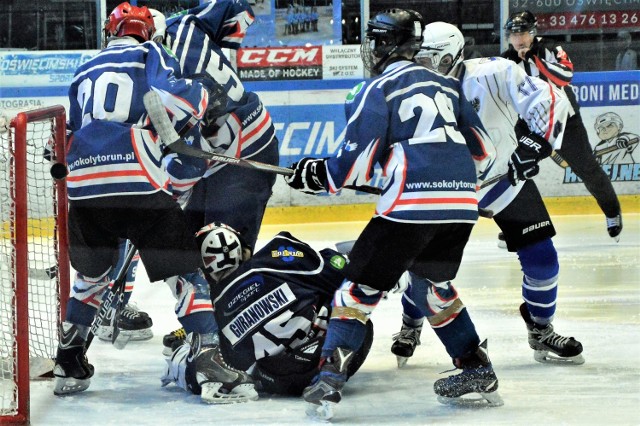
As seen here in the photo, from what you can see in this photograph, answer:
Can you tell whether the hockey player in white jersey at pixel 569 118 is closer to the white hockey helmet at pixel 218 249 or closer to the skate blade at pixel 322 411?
A: the white hockey helmet at pixel 218 249

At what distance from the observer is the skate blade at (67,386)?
2885mm

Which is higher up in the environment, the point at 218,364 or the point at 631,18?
the point at 631,18

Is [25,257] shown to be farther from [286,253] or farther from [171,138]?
[286,253]

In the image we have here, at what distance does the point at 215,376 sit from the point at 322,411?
1.07ft

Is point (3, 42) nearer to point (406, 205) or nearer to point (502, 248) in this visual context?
point (502, 248)

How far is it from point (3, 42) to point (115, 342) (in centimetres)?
233

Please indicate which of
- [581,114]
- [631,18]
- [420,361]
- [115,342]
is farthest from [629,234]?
[115,342]

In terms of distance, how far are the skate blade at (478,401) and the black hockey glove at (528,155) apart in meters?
0.63

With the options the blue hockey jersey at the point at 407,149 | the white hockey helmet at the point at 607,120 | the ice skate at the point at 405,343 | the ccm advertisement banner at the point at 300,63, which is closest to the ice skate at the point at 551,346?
the ice skate at the point at 405,343

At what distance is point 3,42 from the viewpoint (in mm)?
5230

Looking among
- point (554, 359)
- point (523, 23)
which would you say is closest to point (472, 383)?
point (554, 359)

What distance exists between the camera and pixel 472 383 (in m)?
2.76

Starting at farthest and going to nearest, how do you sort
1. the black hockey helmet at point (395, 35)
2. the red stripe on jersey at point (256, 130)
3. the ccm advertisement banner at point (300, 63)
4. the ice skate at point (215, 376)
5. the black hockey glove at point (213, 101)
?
the ccm advertisement banner at point (300, 63) → the red stripe on jersey at point (256, 130) → the black hockey glove at point (213, 101) → the ice skate at point (215, 376) → the black hockey helmet at point (395, 35)

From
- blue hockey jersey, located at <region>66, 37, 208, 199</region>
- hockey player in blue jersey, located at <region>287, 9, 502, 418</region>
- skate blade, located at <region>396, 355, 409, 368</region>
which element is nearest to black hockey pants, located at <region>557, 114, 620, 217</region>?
skate blade, located at <region>396, 355, 409, 368</region>
